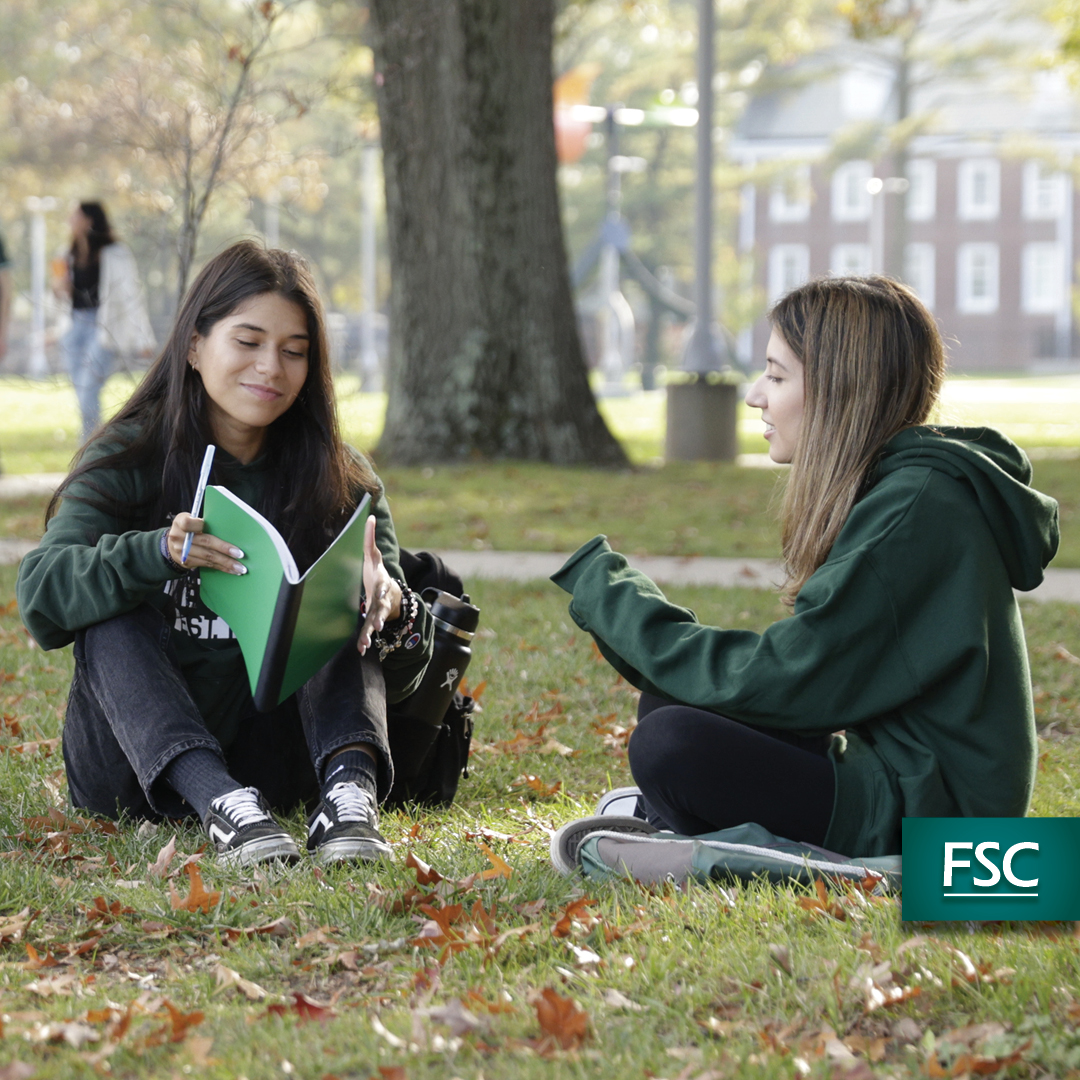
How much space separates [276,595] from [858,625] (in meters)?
1.11

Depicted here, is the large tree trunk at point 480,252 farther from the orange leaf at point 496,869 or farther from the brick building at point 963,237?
the brick building at point 963,237

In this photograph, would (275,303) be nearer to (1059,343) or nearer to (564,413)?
(564,413)

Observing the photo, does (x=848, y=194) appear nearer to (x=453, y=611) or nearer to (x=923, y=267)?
(x=923, y=267)

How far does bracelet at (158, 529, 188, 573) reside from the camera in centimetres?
305

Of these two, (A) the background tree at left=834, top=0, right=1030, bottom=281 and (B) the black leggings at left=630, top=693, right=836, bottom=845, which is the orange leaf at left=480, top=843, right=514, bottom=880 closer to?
(B) the black leggings at left=630, top=693, right=836, bottom=845

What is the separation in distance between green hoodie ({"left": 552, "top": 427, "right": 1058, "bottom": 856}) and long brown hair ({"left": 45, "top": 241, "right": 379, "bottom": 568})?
86cm

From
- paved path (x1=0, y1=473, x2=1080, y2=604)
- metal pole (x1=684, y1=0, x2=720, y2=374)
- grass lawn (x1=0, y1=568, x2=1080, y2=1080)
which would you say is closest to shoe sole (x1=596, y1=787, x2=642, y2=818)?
grass lawn (x1=0, y1=568, x2=1080, y2=1080)

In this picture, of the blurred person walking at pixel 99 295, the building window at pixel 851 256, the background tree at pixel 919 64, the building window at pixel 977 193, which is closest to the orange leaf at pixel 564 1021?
the blurred person walking at pixel 99 295

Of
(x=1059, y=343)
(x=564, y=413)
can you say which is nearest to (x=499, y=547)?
(x=564, y=413)

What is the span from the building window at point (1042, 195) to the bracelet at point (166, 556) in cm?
4917

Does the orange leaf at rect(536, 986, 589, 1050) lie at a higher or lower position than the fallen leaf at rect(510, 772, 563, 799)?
higher

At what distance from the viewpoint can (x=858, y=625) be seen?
2.68 metres

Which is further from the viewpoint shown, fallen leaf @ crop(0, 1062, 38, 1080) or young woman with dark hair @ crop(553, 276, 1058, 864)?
young woman with dark hair @ crop(553, 276, 1058, 864)

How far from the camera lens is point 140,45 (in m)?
28.0
